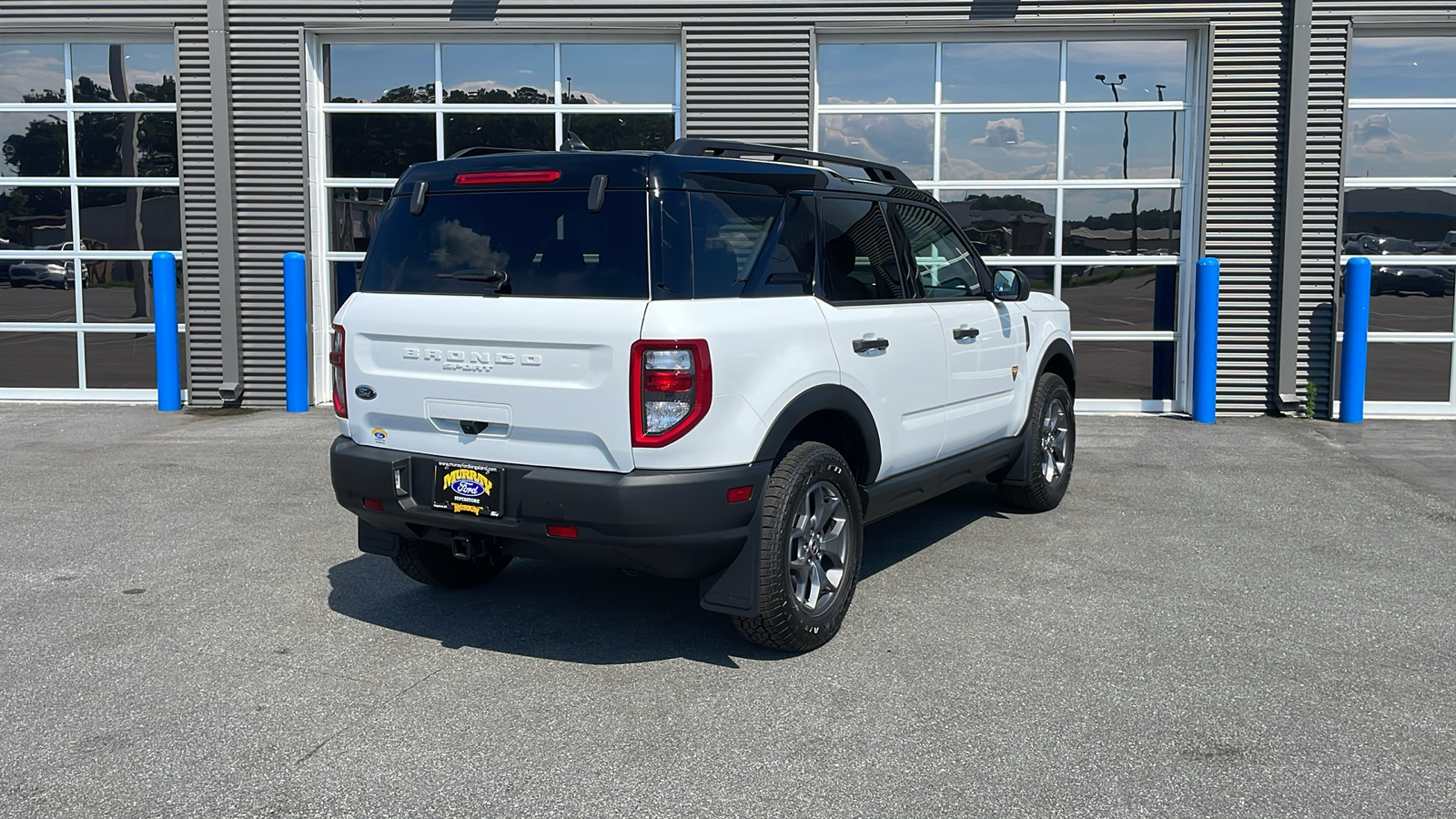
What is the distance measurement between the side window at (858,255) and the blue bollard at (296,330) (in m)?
7.46

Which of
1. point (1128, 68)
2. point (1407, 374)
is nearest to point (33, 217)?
point (1128, 68)

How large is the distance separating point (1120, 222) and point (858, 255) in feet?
23.3

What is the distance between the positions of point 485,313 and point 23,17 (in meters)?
9.79

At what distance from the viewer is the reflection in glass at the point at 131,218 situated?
12.2 m

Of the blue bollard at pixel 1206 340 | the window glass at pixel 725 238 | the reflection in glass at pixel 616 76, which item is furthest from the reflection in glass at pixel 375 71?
the window glass at pixel 725 238

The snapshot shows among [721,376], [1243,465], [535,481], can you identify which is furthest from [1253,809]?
[1243,465]

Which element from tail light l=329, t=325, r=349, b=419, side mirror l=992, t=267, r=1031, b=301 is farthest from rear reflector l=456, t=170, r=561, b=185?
side mirror l=992, t=267, r=1031, b=301

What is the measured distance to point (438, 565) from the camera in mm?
5652

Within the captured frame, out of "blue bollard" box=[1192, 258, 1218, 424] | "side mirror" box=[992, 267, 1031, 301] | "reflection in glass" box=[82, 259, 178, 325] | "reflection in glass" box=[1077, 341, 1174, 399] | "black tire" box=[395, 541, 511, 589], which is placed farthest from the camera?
"reflection in glass" box=[82, 259, 178, 325]

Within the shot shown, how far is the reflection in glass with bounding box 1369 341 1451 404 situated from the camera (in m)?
11.6

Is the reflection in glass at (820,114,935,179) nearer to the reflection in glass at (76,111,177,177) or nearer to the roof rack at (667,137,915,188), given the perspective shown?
the roof rack at (667,137,915,188)

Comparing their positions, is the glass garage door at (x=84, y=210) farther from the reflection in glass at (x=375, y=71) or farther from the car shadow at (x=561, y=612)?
the car shadow at (x=561, y=612)

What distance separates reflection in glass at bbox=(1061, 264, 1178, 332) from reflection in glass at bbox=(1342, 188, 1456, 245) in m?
1.57

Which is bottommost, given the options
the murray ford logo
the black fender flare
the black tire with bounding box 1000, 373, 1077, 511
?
the black tire with bounding box 1000, 373, 1077, 511
